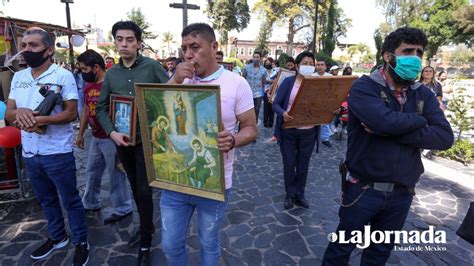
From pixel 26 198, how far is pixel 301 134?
12.8ft

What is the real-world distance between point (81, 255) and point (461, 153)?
26.0 ft

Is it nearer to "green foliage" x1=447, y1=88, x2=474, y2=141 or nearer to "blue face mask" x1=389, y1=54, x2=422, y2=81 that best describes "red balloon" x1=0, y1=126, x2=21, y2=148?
"blue face mask" x1=389, y1=54, x2=422, y2=81

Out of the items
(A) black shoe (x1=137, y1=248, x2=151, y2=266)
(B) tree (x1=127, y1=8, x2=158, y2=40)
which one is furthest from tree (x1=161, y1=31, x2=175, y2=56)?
(A) black shoe (x1=137, y1=248, x2=151, y2=266)

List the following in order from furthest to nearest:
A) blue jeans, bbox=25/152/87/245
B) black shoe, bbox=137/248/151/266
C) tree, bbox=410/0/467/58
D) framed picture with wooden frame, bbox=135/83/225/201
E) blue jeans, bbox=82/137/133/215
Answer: tree, bbox=410/0/467/58 → blue jeans, bbox=82/137/133/215 → black shoe, bbox=137/248/151/266 → blue jeans, bbox=25/152/87/245 → framed picture with wooden frame, bbox=135/83/225/201

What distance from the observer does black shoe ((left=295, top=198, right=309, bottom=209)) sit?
4.37 meters

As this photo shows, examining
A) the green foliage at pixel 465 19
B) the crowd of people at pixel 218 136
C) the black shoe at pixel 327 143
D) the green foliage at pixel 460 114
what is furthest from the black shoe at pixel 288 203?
the green foliage at pixel 465 19

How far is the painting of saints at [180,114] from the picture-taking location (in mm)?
1867

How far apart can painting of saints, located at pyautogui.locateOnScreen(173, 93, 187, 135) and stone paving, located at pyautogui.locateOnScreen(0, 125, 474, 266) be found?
180cm

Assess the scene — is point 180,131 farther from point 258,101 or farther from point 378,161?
point 258,101

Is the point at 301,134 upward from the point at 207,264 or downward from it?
upward

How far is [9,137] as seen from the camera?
3.60 metres

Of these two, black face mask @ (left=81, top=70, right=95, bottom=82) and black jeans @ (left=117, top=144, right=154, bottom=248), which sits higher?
black face mask @ (left=81, top=70, right=95, bottom=82)

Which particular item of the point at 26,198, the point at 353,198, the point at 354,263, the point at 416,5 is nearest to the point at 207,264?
the point at 353,198

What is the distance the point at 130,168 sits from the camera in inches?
118
